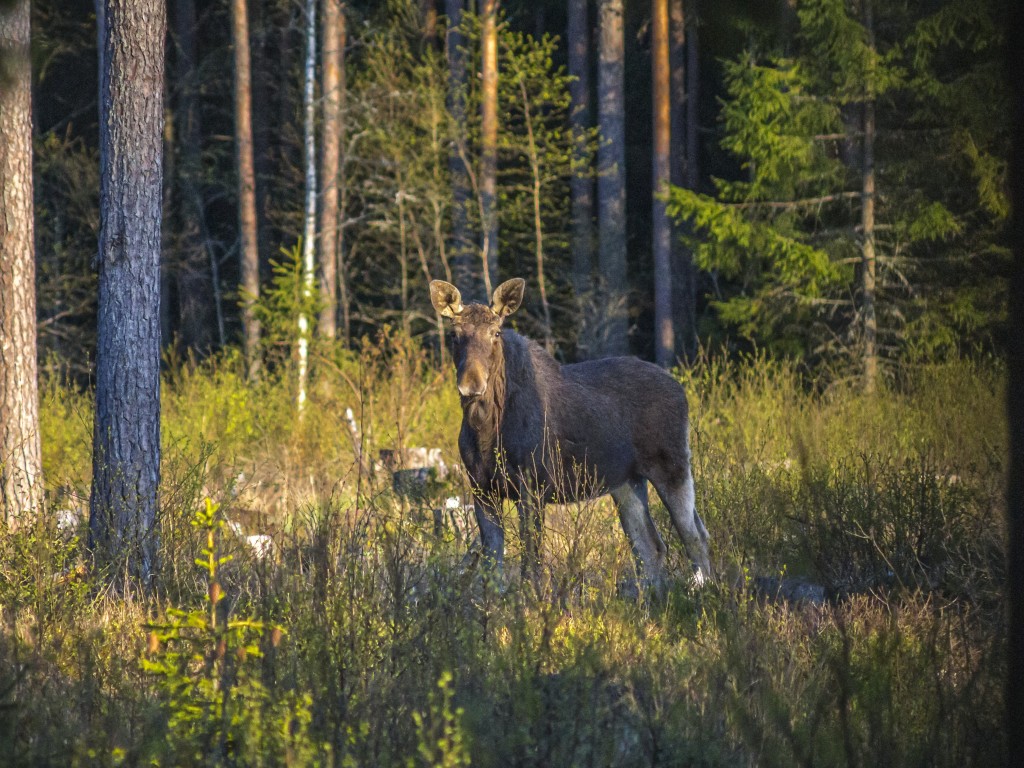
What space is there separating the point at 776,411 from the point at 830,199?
6.99 meters

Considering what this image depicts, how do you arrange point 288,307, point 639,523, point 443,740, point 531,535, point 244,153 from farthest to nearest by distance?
→ point 244,153 → point 288,307 → point 639,523 → point 531,535 → point 443,740

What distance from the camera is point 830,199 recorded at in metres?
18.0

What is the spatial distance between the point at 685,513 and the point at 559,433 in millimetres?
1155

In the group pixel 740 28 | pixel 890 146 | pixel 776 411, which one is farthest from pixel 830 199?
pixel 740 28

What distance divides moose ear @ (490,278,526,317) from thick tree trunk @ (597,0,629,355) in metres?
14.5

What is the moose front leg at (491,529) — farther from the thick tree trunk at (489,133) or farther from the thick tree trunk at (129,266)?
the thick tree trunk at (489,133)

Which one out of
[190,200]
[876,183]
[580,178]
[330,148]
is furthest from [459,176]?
[876,183]

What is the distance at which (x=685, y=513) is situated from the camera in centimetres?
805

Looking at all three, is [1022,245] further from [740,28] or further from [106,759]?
[106,759]

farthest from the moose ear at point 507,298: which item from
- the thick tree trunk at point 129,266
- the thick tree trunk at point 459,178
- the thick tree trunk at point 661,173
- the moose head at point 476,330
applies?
the thick tree trunk at point 459,178

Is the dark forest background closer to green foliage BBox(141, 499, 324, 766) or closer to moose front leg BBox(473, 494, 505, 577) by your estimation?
moose front leg BBox(473, 494, 505, 577)

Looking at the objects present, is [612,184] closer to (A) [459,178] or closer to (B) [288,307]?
(A) [459,178]

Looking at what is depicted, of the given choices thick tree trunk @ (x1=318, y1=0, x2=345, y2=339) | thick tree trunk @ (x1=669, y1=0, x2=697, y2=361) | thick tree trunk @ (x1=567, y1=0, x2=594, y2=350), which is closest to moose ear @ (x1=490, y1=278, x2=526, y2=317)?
thick tree trunk @ (x1=318, y1=0, x2=345, y2=339)

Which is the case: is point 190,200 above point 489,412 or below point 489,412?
above
